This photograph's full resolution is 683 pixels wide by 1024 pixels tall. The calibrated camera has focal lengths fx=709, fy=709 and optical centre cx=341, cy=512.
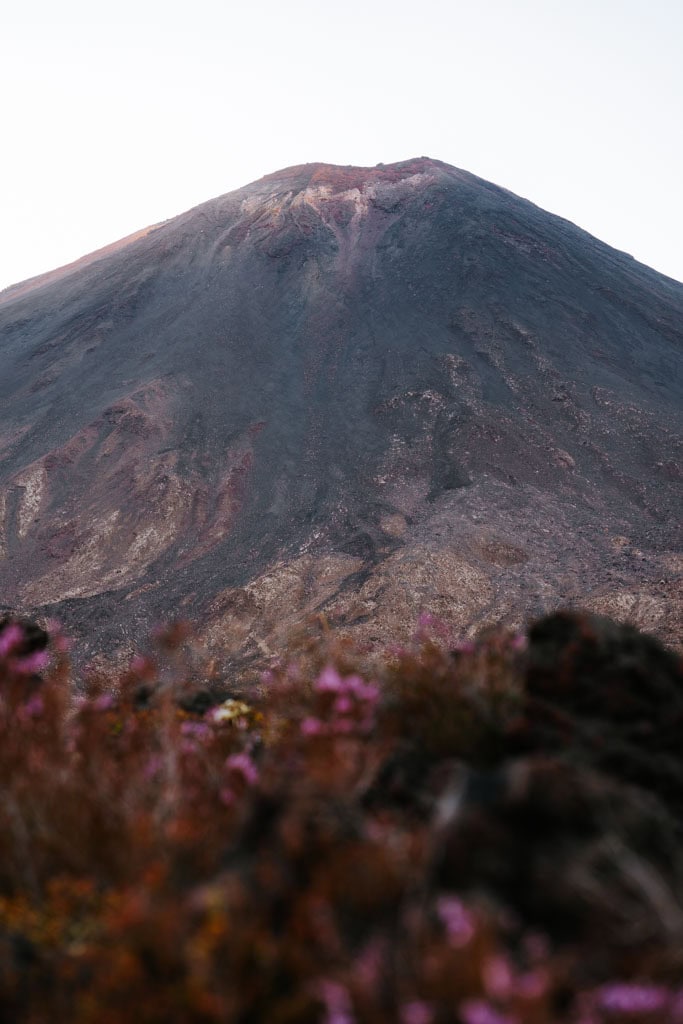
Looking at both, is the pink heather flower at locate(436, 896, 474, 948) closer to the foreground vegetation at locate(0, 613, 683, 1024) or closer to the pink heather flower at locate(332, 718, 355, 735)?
the foreground vegetation at locate(0, 613, 683, 1024)

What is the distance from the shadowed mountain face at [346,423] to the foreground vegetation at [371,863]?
57.9 feet

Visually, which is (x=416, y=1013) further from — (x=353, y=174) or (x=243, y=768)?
(x=353, y=174)

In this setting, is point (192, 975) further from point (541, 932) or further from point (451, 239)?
point (451, 239)

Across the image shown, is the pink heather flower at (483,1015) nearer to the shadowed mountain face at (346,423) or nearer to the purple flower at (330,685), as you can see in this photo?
the purple flower at (330,685)

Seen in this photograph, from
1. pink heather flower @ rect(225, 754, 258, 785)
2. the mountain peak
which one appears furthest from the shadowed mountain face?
pink heather flower @ rect(225, 754, 258, 785)

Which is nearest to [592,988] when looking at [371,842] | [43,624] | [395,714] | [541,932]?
[541,932]

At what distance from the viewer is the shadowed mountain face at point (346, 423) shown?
23922 mm

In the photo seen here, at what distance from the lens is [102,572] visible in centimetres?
2739

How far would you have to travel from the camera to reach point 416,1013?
1700 mm

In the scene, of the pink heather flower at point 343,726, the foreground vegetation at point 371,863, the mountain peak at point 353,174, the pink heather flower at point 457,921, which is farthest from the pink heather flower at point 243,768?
the mountain peak at point 353,174

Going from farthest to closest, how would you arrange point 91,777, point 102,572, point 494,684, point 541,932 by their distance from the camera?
point 102,572, point 494,684, point 91,777, point 541,932

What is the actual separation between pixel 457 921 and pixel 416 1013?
0.24 m

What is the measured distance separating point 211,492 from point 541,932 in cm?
2990

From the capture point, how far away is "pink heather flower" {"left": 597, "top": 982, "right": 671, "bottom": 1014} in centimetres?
179
